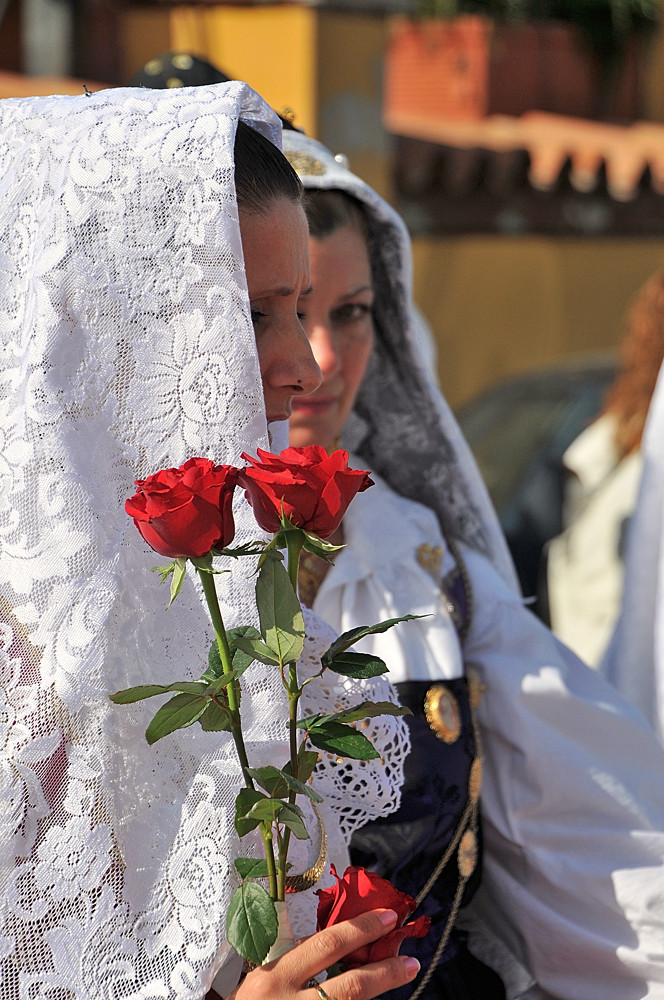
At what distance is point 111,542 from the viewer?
1247mm

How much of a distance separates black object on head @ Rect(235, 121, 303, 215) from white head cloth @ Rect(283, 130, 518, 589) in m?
0.69

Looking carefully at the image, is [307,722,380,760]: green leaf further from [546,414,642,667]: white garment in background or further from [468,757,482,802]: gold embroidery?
[546,414,642,667]: white garment in background

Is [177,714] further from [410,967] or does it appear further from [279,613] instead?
[410,967]

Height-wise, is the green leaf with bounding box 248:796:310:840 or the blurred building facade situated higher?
the green leaf with bounding box 248:796:310:840

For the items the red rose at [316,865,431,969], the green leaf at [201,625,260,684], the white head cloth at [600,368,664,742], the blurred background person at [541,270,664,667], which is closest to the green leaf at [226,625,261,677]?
the green leaf at [201,625,260,684]

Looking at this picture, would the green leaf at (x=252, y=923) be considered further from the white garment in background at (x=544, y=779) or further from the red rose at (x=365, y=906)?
the white garment in background at (x=544, y=779)

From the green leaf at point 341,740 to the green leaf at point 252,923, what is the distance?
14 cm

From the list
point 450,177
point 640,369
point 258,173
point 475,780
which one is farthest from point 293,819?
point 450,177

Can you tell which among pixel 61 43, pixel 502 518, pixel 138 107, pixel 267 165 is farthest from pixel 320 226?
pixel 61 43

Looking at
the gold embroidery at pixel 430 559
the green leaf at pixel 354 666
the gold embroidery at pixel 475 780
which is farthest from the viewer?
the gold embroidery at pixel 430 559

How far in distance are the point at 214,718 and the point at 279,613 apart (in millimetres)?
118

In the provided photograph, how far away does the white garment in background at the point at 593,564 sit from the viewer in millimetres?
3975

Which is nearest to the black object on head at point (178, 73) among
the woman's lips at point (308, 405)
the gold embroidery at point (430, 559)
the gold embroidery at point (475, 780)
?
the woman's lips at point (308, 405)

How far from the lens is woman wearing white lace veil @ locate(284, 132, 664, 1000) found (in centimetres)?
180
